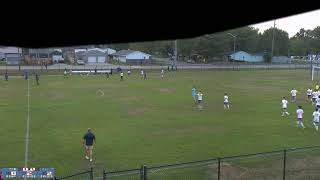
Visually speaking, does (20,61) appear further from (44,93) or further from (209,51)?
(44,93)

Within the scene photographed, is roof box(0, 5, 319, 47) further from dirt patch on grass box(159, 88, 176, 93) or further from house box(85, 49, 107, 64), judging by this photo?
house box(85, 49, 107, 64)

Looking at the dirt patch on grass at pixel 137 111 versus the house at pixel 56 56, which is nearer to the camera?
the dirt patch on grass at pixel 137 111

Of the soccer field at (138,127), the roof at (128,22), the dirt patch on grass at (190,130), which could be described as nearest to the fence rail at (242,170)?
the soccer field at (138,127)

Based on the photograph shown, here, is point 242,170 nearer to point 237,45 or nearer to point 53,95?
point 53,95

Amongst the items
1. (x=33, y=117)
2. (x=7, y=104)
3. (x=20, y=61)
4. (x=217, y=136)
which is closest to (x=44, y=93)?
(x=7, y=104)

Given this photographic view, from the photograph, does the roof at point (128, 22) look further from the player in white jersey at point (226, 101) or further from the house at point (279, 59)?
the house at point (279, 59)

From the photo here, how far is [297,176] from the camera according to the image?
619 inches

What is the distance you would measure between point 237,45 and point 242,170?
324 ft

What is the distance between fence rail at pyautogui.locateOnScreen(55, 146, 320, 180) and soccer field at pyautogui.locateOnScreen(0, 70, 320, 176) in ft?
5.48

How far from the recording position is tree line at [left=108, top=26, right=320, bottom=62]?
100875mm

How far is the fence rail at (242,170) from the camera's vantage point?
49.1ft

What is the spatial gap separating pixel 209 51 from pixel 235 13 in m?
99.1

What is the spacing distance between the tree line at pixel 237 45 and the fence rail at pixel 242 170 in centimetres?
7427

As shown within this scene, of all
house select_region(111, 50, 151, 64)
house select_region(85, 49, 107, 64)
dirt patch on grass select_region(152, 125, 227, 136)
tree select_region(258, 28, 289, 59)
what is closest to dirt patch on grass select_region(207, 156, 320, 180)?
dirt patch on grass select_region(152, 125, 227, 136)
